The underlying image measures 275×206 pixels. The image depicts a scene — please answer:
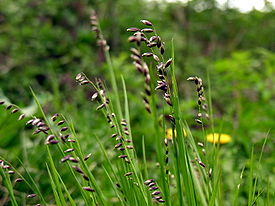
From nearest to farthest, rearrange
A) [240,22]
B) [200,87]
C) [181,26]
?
1. [200,87]
2. [181,26]
3. [240,22]

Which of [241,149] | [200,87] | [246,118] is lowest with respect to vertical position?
[241,149]

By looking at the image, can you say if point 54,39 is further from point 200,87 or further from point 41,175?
point 200,87

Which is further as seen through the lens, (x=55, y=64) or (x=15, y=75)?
(x=55, y=64)

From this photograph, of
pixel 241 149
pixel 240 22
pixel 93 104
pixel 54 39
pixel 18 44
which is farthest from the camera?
pixel 240 22

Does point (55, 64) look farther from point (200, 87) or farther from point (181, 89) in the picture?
point (200, 87)

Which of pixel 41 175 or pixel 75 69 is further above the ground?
pixel 41 175

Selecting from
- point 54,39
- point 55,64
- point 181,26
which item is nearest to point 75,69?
point 55,64

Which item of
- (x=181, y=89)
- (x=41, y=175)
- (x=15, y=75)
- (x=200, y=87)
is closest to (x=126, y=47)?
(x=181, y=89)
